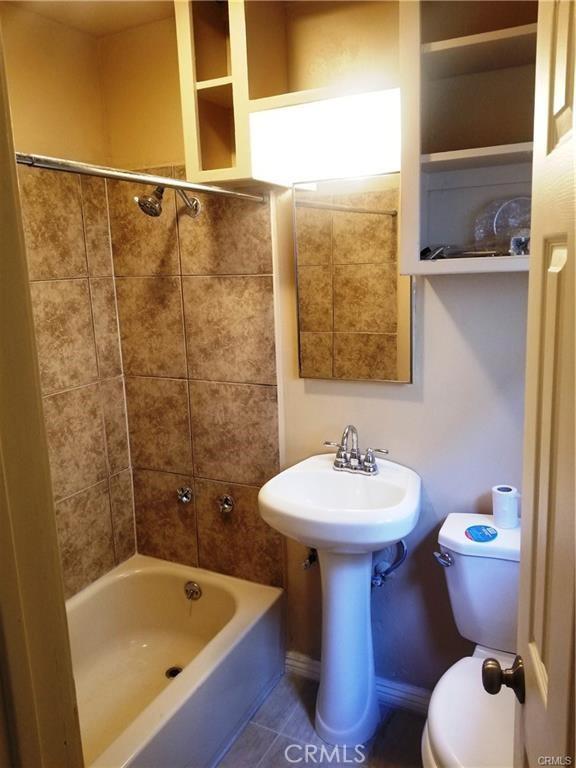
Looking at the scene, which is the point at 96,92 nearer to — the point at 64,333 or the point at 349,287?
the point at 64,333

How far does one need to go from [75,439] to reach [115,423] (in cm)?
21

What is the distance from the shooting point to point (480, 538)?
1.68 meters

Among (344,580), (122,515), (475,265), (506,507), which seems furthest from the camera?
(122,515)

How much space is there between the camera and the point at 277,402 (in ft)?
6.97

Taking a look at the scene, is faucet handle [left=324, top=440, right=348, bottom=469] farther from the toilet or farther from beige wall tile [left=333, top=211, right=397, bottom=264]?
beige wall tile [left=333, top=211, right=397, bottom=264]

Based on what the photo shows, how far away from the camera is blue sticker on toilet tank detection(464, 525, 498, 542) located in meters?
1.68

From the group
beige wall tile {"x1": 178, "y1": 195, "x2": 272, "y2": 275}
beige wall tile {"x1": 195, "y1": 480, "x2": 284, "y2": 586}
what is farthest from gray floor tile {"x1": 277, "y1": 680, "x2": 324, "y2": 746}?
beige wall tile {"x1": 178, "y1": 195, "x2": 272, "y2": 275}

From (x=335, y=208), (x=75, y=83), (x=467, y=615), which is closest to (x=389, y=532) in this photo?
(x=467, y=615)

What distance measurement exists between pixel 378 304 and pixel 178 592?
1.43 meters

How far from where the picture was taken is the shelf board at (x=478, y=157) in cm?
146

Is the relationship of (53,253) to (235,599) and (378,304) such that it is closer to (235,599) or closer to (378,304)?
(378,304)

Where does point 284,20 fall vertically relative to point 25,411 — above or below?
above

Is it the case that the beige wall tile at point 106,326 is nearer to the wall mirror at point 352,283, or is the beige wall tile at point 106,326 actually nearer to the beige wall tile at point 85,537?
the beige wall tile at point 85,537

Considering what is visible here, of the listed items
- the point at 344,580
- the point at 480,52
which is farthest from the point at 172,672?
the point at 480,52
